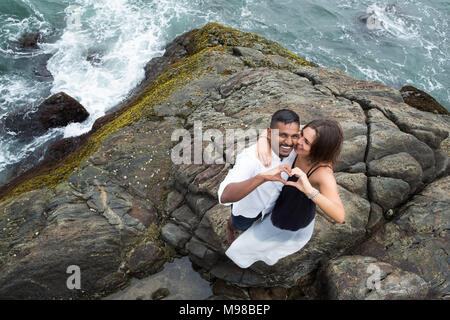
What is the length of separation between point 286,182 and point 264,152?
2.30 ft

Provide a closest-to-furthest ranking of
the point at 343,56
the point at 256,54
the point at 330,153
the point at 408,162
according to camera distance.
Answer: the point at 330,153, the point at 408,162, the point at 256,54, the point at 343,56

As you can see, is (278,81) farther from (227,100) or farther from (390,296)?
(390,296)

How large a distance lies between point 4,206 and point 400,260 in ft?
33.5

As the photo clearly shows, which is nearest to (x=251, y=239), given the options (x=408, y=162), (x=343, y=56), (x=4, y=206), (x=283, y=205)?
(x=283, y=205)

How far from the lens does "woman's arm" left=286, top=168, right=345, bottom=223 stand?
4926mm

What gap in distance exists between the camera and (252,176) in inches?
220

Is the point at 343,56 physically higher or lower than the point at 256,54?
lower

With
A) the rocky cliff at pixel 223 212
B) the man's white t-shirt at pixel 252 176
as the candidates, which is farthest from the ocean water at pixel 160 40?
the man's white t-shirt at pixel 252 176

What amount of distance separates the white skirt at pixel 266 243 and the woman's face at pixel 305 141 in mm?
1735

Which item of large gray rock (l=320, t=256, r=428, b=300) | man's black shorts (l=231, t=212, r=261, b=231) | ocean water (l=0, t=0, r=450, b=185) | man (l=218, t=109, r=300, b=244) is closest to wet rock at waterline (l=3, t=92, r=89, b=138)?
ocean water (l=0, t=0, r=450, b=185)

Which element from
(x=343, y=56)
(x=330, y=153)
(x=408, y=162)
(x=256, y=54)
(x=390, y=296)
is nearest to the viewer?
(x=330, y=153)

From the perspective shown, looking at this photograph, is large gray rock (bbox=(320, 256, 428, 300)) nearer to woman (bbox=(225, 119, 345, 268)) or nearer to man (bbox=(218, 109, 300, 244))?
woman (bbox=(225, 119, 345, 268))
